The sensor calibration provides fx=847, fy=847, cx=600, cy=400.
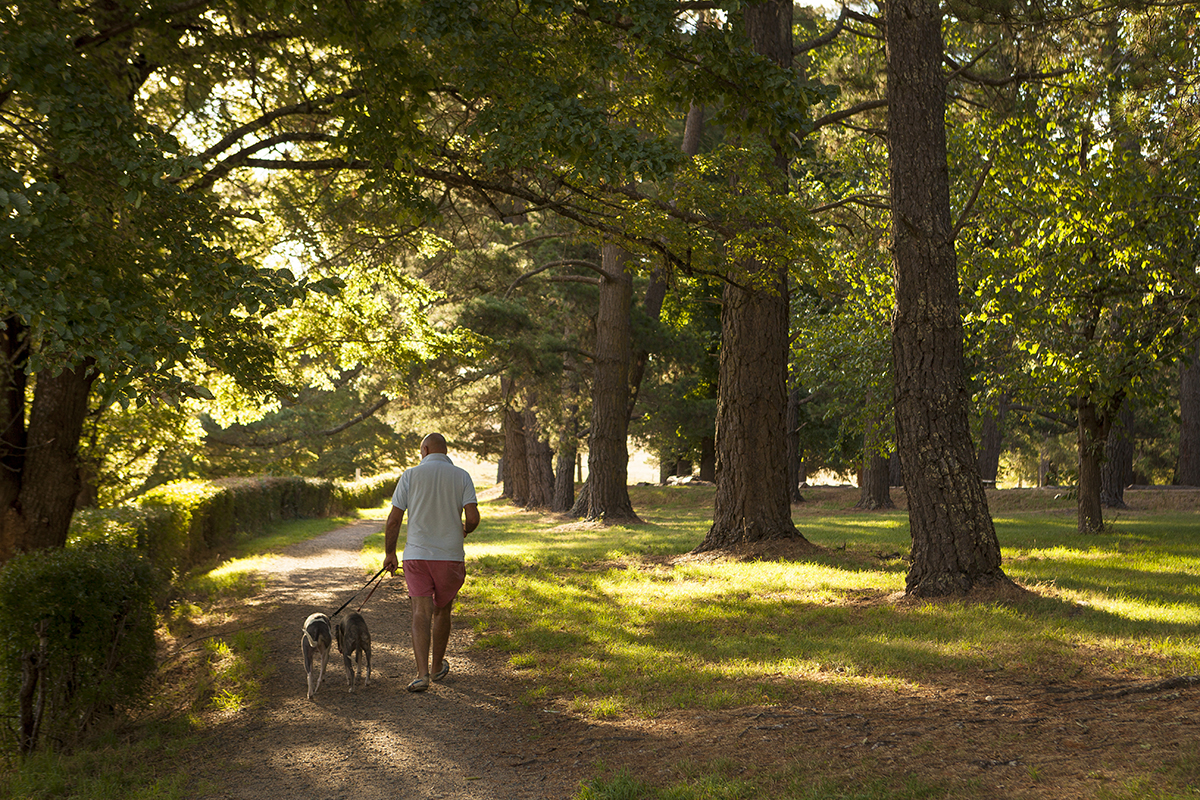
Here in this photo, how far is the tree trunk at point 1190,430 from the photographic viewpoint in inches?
1019

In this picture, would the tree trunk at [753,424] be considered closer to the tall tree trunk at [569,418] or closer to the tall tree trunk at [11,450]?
the tall tree trunk at [11,450]

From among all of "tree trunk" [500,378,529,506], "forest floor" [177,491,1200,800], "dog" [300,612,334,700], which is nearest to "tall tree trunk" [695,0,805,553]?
"forest floor" [177,491,1200,800]

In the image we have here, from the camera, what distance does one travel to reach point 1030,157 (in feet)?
41.3

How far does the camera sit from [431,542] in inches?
259

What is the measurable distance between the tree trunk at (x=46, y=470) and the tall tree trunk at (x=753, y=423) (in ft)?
25.9

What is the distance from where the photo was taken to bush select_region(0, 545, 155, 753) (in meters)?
5.54

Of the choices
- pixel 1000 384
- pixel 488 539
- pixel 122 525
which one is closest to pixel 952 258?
pixel 1000 384

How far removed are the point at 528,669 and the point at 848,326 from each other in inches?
472

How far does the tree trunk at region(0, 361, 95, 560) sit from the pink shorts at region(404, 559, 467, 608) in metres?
4.06

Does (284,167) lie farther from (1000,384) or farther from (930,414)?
(1000,384)

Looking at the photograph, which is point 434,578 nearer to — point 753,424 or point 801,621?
point 801,621

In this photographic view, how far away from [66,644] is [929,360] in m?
7.77

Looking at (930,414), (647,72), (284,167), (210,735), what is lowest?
(210,735)

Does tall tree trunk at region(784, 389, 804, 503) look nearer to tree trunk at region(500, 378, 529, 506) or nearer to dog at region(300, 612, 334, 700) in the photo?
tree trunk at region(500, 378, 529, 506)
